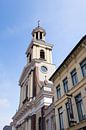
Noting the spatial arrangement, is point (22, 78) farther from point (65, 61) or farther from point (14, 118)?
point (65, 61)

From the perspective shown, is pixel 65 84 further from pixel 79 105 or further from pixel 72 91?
pixel 79 105

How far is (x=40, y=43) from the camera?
155 ft

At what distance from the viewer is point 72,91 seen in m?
19.5

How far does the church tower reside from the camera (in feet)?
110

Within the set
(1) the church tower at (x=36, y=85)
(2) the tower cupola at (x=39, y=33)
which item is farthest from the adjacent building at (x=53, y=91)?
(2) the tower cupola at (x=39, y=33)

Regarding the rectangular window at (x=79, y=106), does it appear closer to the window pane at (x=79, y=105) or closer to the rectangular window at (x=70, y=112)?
the window pane at (x=79, y=105)

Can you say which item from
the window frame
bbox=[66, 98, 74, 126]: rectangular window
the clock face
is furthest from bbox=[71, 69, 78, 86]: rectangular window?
the clock face

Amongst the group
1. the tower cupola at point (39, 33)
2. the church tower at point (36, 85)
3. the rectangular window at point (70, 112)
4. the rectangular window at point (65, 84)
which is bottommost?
the rectangular window at point (70, 112)

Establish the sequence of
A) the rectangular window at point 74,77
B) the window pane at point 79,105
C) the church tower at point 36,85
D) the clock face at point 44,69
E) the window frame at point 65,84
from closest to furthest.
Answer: the window pane at point 79,105 → the rectangular window at point 74,77 → the window frame at point 65,84 → the church tower at point 36,85 → the clock face at point 44,69

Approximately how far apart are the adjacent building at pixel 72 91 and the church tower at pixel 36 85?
1030cm

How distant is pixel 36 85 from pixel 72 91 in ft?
65.7

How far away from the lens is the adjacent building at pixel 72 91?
17.8 meters

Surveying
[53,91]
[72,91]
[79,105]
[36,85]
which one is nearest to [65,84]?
[72,91]

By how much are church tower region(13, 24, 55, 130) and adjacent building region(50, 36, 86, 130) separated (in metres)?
10.3
